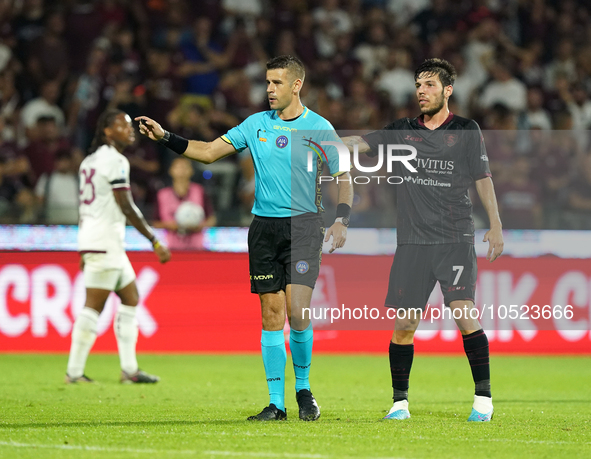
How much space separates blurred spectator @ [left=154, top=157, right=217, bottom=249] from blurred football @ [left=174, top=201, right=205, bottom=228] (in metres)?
0.03

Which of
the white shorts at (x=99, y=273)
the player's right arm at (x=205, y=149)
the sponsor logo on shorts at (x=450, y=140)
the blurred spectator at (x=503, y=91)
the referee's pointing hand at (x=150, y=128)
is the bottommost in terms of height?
the white shorts at (x=99, y=273)

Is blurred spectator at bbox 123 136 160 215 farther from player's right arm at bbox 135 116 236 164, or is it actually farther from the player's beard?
the player's beard

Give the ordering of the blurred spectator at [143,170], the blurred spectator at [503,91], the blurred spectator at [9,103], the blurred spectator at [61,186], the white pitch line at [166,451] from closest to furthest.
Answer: the white pitch line at [166,451], the blurred spectator at [61,186], the blurred spectator at [143,170], the blurred spectator at [9,103], the blurred spectator at [503,91]

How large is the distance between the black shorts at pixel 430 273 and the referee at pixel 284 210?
55 centimetres

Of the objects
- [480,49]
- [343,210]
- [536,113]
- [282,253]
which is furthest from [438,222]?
[480,49]

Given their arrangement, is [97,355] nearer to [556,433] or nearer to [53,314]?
[53,314]

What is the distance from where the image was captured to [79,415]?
618 cm

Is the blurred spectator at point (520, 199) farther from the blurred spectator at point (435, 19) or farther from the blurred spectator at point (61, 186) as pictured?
the blurred spectator at point (61, 186)

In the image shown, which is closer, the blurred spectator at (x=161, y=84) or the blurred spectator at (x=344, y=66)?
the blurred spectator at (x=161, y=84)

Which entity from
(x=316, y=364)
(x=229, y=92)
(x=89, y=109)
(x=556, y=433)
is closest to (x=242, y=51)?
(x=229, y=92)

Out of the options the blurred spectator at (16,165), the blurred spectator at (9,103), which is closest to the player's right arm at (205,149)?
the blurred spectator at (16,165)

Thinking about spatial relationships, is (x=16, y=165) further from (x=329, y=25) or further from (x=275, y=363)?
(x=275, y=363)

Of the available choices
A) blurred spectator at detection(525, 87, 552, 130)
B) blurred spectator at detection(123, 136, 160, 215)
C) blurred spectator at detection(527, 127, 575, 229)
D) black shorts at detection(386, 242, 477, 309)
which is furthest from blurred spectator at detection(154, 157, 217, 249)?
blurred spectator at detection(525, 87, 552, 130)

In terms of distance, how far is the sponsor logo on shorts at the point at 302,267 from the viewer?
5973 mm
